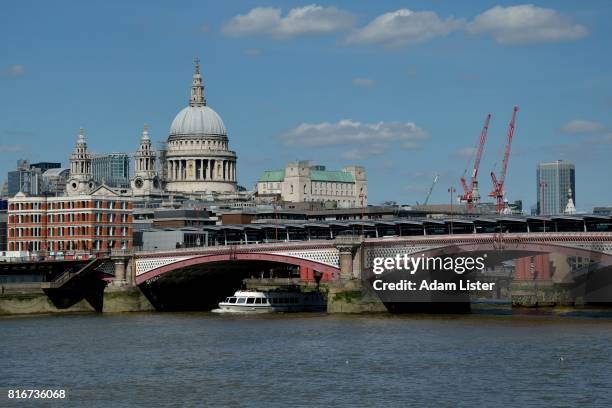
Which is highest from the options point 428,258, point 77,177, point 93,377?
point 77,177

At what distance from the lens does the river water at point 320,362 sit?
6056 cm

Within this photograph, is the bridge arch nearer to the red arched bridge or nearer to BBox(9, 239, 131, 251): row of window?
the red arched bridge

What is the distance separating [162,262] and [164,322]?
686 inches

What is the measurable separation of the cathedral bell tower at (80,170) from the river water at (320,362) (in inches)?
3064

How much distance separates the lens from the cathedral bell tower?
178 m

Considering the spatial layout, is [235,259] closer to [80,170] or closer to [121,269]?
[121,269]

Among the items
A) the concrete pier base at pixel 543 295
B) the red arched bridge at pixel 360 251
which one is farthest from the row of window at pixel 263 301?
the concrete pier base at pixel 543 295

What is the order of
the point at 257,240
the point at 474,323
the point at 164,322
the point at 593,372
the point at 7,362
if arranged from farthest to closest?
the point at 257,240, the point at 164,322, the point at 474,323, the point at 7,362, the point at 593,372

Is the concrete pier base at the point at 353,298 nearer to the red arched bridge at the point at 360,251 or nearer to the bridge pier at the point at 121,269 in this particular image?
the red arched bridge at the point at 360,251

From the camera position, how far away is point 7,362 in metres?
74.2

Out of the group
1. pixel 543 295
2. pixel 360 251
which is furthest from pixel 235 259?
pixel 543 295

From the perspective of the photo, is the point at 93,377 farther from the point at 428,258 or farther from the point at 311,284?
the point at 311,284

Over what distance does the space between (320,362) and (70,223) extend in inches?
3195

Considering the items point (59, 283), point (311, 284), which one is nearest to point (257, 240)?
point (311, 284)
